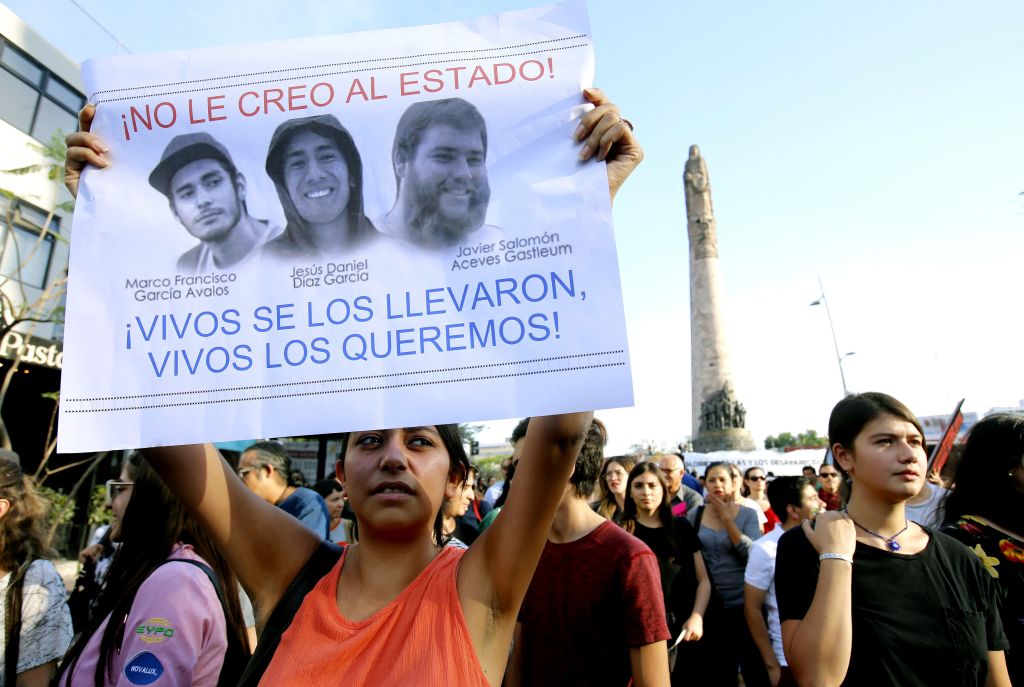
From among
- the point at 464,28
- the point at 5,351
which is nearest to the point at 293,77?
the point at 464,28

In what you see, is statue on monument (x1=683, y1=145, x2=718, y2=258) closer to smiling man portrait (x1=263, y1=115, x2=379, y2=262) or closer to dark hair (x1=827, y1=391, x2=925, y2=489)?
dark hair (x1=827, y1=391, x2=925, y2=489)

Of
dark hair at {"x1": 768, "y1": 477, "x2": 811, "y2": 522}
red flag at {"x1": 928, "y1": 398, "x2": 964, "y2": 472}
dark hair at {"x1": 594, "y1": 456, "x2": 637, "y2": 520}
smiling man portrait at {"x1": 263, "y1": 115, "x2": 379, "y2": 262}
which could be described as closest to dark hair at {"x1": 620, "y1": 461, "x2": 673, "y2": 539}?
dark hair at {"x1": 594, "y1": 456, "x2": 637, "y2": 520}

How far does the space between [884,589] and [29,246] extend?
15.0 meters

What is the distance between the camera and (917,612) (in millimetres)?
2145

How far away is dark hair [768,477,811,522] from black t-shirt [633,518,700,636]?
2.05 ft

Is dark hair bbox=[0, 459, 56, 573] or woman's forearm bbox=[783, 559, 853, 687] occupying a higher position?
dark hair bbox=[0, 459, 56, 573]

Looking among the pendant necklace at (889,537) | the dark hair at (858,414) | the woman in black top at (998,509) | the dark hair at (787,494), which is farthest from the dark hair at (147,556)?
the dark hair at (787,494)

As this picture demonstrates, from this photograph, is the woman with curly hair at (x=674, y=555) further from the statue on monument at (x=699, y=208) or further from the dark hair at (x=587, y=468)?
the statue on monument at (x=699, y=208)

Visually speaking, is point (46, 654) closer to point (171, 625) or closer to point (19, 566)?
point (19, 566)

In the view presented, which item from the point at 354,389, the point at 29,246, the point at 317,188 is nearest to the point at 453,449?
the point at 354,389

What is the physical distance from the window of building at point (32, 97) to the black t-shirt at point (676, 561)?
496 inches

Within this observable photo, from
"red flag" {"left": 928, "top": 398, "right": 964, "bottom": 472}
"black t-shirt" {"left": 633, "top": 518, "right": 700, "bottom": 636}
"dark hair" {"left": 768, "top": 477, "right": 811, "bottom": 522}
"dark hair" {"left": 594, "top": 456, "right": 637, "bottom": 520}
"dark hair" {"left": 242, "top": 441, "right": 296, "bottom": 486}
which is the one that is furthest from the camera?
"dark hair" {"left": 594, "top": 456, "right": 637, "bottom": 520}

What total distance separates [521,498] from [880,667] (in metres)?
1.43

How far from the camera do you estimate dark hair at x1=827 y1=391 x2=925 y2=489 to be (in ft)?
7.88
